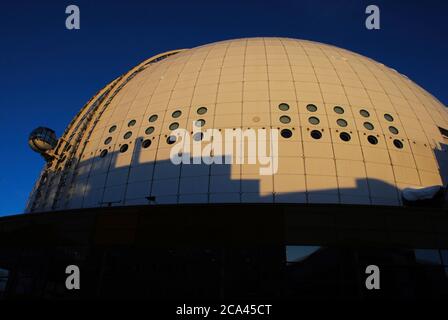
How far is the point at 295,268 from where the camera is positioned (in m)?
13.9

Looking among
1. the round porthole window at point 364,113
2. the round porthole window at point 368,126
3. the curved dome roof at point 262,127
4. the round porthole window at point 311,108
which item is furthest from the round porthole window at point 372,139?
the round porthole window at point 311,108

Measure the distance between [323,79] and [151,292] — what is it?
17.8 meters

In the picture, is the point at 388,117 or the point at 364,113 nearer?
the point at 364,113

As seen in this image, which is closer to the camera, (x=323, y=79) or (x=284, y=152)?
(x=284, y=152)

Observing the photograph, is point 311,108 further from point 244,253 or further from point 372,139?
point 244,253

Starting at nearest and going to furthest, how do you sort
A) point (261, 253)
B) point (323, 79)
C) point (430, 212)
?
point (261, 253), point (430, 212), point (323, 79)

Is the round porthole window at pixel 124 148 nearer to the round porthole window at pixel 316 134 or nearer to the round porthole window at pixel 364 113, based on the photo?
the round porthole window at pixel 316 134

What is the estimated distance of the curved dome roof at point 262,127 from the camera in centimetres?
1934

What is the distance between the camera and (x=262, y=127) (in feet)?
68.2

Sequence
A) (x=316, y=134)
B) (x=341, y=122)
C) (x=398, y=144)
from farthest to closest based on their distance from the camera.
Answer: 1. (x=341, y=122)
2. (x=398, y=144)
3. (x=316, y=134)

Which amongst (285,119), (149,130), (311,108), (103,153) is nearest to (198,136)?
(149,130)

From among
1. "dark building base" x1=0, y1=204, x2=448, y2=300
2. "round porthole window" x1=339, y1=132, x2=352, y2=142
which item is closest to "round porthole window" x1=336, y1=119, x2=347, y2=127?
"round porthole window" x1=339, y1=132, x2=352, y2=142
